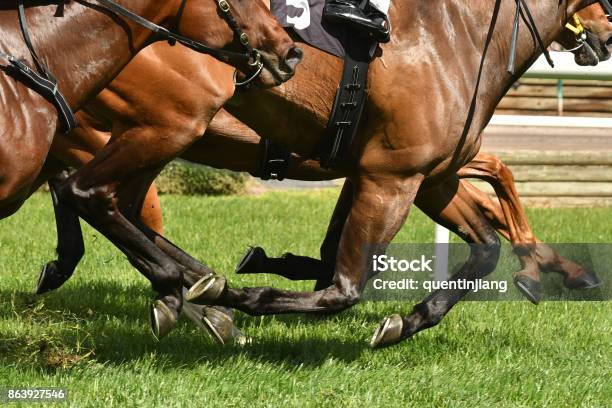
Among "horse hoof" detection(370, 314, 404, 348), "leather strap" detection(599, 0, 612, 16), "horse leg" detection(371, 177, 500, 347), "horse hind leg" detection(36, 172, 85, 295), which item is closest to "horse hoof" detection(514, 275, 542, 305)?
"horse leg" detection(371, 177, 500, 347)

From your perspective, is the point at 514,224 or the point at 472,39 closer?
the point at 472,39

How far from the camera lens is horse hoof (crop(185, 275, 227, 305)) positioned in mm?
4539

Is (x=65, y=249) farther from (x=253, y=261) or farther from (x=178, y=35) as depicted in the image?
(x=178, y=35)

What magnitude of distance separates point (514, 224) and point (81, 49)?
127 inches

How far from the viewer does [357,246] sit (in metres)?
4.74

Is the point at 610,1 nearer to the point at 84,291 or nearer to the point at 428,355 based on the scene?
the point at 428,355

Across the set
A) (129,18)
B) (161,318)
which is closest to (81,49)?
(129,18)

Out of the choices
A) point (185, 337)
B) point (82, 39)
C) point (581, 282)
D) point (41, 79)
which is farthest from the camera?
point (581, 282)

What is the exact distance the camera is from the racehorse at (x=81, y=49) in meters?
3.79

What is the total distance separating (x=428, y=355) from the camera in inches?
205

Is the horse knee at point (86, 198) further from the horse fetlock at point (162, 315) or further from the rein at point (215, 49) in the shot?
the rein at point (215, 49)

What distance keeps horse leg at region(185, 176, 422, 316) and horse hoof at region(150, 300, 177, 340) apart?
279 millimetres

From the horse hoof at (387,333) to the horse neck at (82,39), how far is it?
1.68 metres

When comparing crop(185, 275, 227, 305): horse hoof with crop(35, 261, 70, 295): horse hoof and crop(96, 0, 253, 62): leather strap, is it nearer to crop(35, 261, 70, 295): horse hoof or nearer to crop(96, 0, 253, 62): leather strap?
crop(96, 0, 253, 62): leather strap
